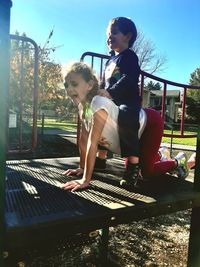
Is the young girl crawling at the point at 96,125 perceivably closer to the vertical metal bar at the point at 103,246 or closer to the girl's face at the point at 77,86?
the girl's face at the point at 77,86

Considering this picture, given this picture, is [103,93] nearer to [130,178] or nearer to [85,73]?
[85,73]

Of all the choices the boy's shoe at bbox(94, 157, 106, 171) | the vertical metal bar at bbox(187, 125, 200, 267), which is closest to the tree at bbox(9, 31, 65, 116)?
the boy's shoe at bbox(94, 157, 106, 171)

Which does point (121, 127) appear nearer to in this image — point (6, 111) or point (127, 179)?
point (127, 179)

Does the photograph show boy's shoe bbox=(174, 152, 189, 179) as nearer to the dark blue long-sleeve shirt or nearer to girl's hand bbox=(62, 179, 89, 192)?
the dark blue long-sleeve shirt

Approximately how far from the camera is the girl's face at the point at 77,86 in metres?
1.75

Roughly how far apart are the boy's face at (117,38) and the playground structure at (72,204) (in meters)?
0.83

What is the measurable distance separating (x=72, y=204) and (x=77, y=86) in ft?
2.34

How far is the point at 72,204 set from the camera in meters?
1.38

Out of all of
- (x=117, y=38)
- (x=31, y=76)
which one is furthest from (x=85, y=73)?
(x=31, y=76)

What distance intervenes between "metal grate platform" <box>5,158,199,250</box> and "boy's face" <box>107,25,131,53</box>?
869 mm

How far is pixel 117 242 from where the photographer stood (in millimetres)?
3115

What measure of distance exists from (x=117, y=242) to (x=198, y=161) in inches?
73.3

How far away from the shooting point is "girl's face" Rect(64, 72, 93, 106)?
1.75 metres

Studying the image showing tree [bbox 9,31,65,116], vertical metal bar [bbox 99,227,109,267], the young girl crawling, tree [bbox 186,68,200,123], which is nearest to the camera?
the young girl crawling
